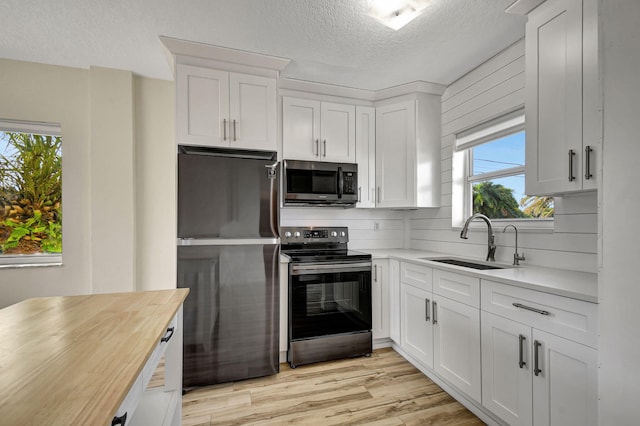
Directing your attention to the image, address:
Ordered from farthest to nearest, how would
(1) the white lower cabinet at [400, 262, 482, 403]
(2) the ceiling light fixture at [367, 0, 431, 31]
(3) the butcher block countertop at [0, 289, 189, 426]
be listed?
(1) the white lower cabinet at [400, 262, 482, 403], (2) the ceiling light fixture at [367, 0, 431, 31], (3) the butcher block countertop at [0, 289, 189, 426]

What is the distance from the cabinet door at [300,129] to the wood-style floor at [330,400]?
1.95 meters

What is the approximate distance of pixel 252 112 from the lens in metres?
2.37

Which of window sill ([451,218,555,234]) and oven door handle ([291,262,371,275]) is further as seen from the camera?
oven door handle ([291,262,371,275])

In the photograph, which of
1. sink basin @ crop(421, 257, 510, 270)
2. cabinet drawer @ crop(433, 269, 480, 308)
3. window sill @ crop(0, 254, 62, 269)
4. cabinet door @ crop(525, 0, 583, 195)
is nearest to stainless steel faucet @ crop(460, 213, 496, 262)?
sink basin @ crop(421, 257, 510, 270)

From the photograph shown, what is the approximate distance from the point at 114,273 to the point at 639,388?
3396mm

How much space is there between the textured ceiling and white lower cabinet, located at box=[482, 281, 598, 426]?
1766 mm

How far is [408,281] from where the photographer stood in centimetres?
247

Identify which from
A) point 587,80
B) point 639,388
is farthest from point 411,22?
point 639,388

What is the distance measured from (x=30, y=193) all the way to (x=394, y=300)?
353 centimetres

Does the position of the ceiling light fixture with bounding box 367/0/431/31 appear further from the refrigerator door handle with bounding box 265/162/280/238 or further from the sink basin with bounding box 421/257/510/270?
the sink basin with bounding box 421/257/510/270

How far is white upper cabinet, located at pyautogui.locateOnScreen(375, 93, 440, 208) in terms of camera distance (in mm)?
2836

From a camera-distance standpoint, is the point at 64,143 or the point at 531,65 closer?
the point at 531,65

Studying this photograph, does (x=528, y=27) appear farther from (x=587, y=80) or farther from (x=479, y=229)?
(x=479, y=229)

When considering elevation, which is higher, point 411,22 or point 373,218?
point 411,22
